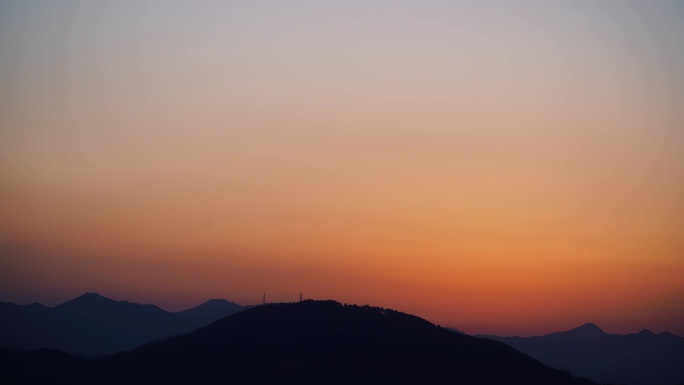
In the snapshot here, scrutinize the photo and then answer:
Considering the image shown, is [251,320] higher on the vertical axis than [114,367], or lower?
higher

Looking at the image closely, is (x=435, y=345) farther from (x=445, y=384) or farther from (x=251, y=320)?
(x=251, y=320)

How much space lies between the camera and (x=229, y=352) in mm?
75375

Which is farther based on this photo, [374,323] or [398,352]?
[374,323]

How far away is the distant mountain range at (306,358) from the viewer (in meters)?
69.0

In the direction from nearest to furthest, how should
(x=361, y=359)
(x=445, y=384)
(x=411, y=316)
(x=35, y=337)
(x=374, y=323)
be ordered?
1. (x=445, y=384)
2. (x=361, y=359)
3. (x=374, y=323)
4. (x=411, y=316)
5. (x=35, y=337)

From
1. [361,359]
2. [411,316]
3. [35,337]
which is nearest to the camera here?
[361,359]

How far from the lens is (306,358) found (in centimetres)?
7288

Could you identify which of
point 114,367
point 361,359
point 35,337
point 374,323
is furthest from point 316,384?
point 35,337

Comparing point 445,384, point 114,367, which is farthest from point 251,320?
point 445,384

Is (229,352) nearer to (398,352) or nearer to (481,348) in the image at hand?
(398,352)

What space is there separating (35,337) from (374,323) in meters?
115

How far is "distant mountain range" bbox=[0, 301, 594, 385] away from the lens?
69.0 metres

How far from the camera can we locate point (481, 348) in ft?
251

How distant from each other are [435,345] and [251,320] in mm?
21386
